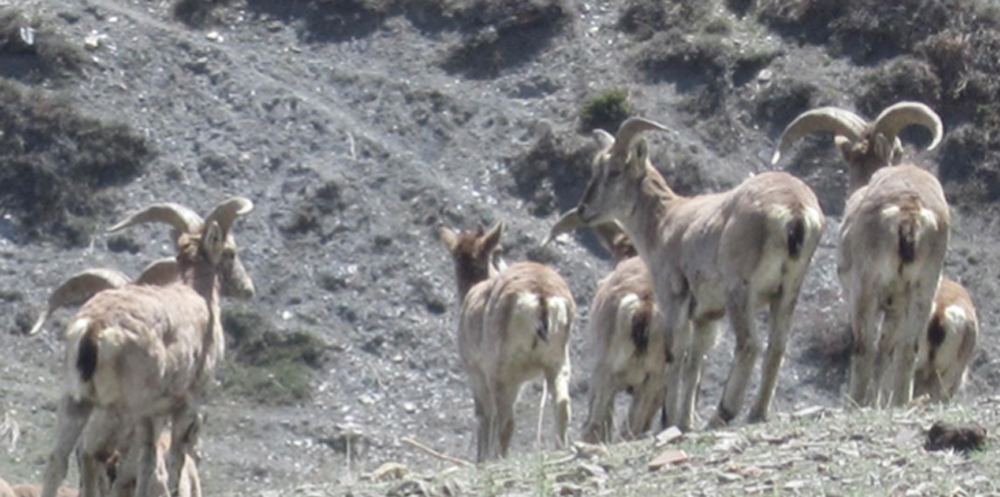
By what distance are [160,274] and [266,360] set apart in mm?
12252

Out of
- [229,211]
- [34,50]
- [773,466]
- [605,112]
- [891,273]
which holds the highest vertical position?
[773,466]

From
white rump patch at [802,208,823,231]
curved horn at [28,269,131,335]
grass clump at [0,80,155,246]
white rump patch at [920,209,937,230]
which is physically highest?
white rump patch at [802,208,823,231]

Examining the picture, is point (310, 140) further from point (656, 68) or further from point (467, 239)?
point (467, 239)

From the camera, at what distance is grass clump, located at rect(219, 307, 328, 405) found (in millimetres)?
31031

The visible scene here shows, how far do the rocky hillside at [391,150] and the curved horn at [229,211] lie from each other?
33.4 feet

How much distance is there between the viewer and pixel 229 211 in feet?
60.5

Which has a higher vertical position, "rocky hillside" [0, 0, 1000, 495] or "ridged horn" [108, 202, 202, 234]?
"ridged horn" [108, 202, 202, 234]

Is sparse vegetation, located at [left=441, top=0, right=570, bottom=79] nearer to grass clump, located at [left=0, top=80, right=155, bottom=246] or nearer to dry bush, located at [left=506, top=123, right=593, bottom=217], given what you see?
dry bush, located at [left=506, top=123, right=593, bottom=217]

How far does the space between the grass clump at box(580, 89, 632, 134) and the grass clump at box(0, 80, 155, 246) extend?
6945mm

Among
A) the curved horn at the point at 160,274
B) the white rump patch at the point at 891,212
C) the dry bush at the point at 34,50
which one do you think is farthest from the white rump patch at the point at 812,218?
the dry bush at the point at 34,50

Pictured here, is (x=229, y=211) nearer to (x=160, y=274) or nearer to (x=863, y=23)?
(x=160, y=274)

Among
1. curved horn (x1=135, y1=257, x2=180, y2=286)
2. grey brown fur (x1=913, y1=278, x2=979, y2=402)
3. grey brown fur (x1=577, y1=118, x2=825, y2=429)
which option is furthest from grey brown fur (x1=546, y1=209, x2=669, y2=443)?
curved horn (x1=135, y1=257, x2=180, y2=286)

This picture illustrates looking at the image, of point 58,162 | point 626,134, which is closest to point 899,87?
point 58,162

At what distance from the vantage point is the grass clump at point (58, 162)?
34281 mm
